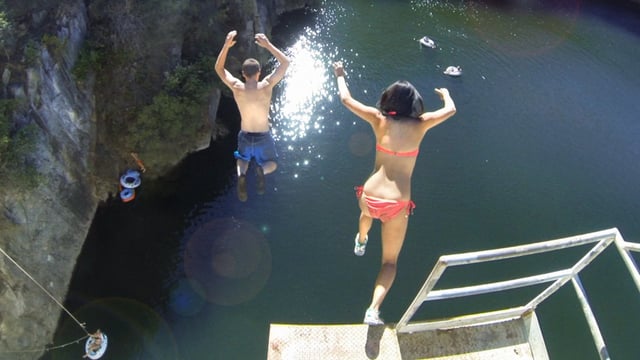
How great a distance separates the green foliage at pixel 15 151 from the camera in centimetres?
1019

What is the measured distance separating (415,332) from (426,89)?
1646 cm

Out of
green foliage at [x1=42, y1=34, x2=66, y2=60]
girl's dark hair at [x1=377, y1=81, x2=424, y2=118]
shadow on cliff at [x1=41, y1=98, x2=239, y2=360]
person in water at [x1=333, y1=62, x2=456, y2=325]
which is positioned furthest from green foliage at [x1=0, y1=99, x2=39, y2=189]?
girl's dark hair at [x1=377, y1=81, x2=424, y2=118]

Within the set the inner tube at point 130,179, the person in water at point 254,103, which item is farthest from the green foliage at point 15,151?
the person in water at point 254,103

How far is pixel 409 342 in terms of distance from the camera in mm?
5316

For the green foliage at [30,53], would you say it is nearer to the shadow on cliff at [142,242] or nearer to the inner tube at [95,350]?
the shadow on cliff at [142,242]

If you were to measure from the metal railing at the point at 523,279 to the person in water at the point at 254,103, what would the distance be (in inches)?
173

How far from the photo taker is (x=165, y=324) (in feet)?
40.0

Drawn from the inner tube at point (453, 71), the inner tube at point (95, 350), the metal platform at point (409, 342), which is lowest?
the inner tube at point (95, 350)

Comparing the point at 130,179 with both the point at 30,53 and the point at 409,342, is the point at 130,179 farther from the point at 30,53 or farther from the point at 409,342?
the point at 409,342

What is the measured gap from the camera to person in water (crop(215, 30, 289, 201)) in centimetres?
732

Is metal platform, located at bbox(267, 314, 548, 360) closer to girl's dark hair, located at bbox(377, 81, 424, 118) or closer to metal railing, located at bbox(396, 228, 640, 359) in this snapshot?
metal railing, located at bbox(396, 228, 640, 359)

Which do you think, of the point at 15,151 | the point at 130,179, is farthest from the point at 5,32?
the point at 130,179

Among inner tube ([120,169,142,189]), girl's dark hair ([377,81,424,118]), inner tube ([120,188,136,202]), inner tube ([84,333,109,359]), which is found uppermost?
girl's dark hair ([377,81,424,118])

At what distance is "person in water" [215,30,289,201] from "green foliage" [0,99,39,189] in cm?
569
